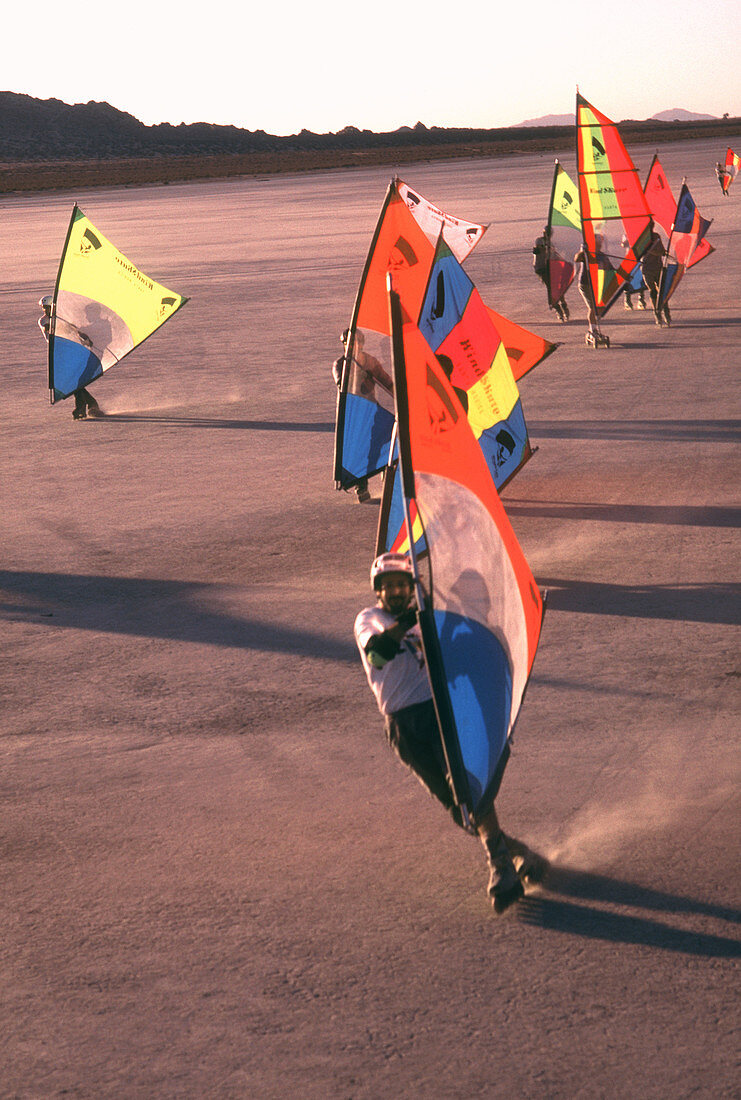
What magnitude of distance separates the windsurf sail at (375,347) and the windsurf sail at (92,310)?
7061 mm

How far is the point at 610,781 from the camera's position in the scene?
6.70 m

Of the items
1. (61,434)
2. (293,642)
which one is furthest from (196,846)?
(61,434)

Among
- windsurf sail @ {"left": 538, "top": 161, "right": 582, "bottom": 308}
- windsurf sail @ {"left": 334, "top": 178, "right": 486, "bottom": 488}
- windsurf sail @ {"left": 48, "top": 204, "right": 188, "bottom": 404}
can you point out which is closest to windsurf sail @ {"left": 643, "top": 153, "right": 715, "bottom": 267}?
windsurf sail @ {"left": 538, "top": 161, "right": 582, "bottom": 308}

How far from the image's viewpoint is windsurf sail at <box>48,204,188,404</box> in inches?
691

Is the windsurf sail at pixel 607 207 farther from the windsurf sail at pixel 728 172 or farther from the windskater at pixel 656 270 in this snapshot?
the windsurf sail at pixel 728 172

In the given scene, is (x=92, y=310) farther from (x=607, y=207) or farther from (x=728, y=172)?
(x=728, y=172)

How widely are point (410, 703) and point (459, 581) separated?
2.02ft

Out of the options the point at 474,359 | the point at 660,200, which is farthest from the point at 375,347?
the point at 660,200

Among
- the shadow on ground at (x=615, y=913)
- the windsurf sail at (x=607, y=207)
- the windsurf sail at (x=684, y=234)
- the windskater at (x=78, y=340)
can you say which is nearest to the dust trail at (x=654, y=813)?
the shadow on ground at (x=615, y=913)

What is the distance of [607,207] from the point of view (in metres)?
20.3

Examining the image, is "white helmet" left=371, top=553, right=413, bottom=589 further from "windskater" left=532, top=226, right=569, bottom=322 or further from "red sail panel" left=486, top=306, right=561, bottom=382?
"windskater" left=532, top=226, right=569, bottom=322

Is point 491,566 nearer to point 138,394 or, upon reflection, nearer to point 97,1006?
point 97,1006

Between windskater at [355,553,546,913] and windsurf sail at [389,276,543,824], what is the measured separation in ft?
0.40

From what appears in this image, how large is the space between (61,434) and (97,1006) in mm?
12661
